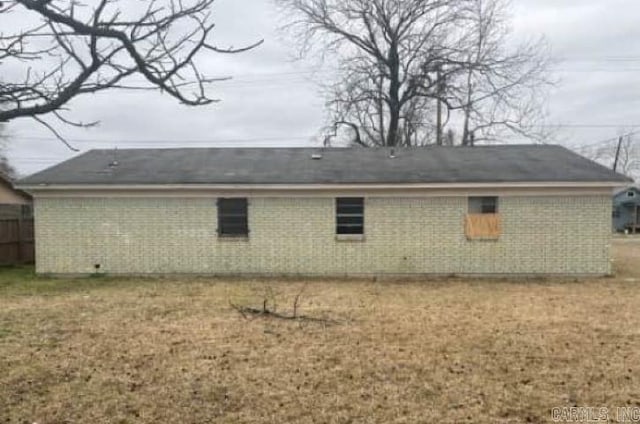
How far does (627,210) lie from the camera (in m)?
49.2

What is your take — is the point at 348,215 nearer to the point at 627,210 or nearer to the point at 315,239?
the point at 315,239

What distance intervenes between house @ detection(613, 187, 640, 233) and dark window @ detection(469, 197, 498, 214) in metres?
35.9

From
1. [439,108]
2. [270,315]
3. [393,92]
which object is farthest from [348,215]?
[439,108]

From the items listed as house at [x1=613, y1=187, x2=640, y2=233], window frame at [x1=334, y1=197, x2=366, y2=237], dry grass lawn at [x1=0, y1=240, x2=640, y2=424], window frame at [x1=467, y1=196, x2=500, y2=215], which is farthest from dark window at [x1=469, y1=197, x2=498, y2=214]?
house at [x1=613, y1=187, x2=640, y2=233]

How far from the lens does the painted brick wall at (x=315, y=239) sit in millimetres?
16141

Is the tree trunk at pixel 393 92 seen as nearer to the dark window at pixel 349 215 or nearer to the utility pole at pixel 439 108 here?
the utility pole at pixel 439 108

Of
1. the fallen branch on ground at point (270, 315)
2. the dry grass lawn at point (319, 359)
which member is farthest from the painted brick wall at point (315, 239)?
the fallen branch on ground at point (270, 315)

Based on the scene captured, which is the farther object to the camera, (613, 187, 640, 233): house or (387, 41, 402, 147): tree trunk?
(613, 187, 640, 233): house

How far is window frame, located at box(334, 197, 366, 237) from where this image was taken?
16.4 m

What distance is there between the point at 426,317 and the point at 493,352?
2565 millimetres

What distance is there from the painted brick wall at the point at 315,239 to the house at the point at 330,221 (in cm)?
3

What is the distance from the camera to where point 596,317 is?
33.2ft

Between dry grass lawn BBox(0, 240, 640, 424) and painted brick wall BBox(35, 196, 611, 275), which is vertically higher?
painted brick wall BBox(35, 196, 611, 275)

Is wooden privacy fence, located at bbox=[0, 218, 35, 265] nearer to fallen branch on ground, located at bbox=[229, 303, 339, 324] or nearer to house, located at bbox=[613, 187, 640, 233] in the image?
fallen branch on ground, located at bbox=[229, 303, 339, 324]
